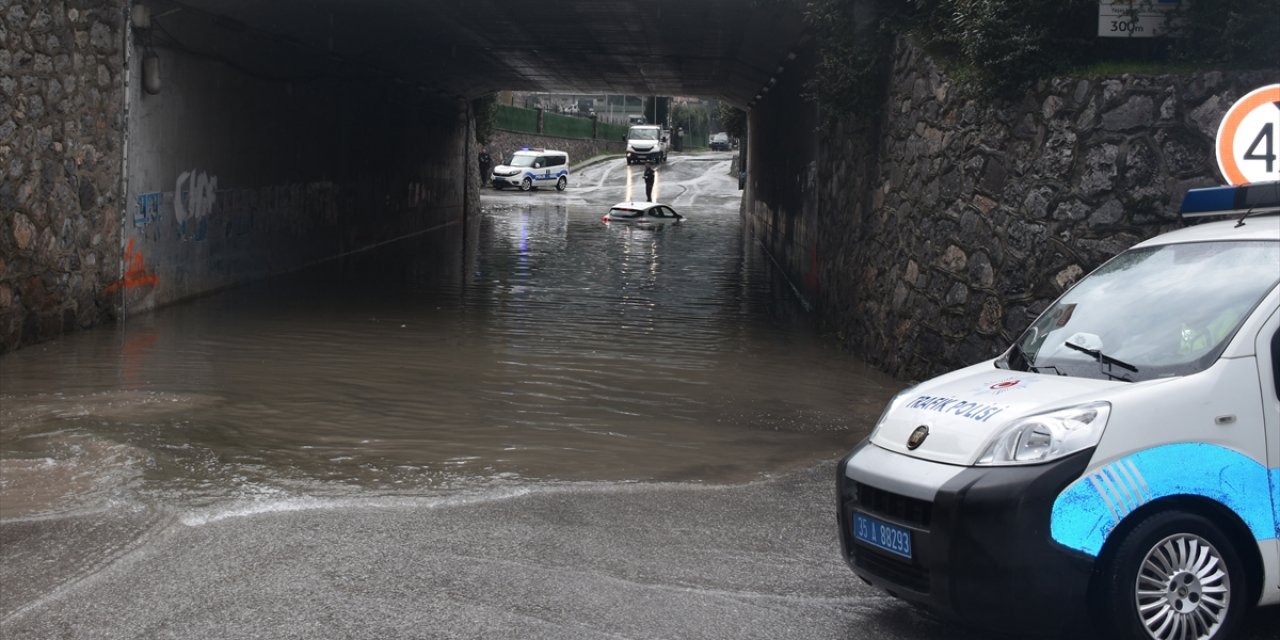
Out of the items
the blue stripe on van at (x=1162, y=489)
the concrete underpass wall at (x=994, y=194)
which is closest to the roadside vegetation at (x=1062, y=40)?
the concrete underpass wall at (x=994, y=194)

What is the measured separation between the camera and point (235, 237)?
2075 centimetres

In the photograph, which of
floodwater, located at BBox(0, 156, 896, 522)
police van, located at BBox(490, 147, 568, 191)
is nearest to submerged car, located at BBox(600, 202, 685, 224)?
floodwater, located at BBox(0, 156, 896, 522)

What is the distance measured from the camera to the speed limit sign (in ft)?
22.9

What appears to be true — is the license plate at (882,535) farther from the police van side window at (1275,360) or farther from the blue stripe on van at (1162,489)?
the police van side window at (1275,360)

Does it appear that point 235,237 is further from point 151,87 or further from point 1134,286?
point 1134,286

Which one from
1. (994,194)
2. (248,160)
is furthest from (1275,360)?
(248,160)

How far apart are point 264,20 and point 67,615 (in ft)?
52.0

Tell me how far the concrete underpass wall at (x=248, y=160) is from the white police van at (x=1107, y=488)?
43.4 feet

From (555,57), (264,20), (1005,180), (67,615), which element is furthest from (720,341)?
(555,57)

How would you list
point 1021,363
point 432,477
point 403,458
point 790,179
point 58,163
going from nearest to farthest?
point 1021,363, point 432,477, point 403,458, point 58,163, point 790,179

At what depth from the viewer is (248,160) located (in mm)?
21094

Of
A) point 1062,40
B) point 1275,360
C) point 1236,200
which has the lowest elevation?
point 1275,360

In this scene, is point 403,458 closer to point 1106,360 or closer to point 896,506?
point 896,506

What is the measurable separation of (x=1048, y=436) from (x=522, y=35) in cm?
2093
